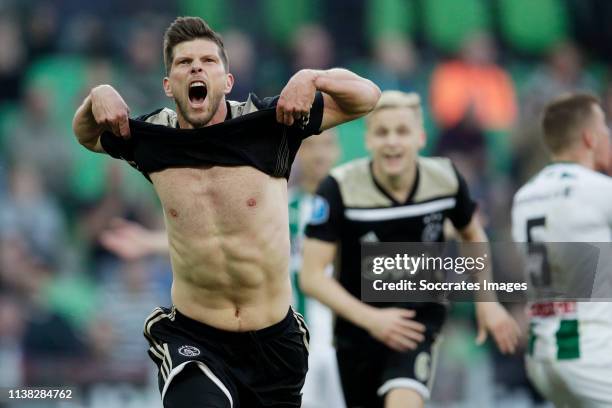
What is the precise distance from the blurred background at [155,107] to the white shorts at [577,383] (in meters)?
4.49

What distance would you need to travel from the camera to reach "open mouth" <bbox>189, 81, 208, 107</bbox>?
5.21 metres

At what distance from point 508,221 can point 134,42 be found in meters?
4.36

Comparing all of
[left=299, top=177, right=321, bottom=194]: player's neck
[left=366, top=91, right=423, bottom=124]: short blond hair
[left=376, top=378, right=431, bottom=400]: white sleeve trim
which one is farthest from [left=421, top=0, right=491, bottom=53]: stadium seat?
[left=376, top=378, right=431, bottom=400]: white sleeve trim

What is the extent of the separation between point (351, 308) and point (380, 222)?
602mm

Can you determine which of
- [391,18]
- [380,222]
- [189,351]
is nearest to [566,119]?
[380,222]

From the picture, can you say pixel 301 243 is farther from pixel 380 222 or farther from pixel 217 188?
pixel 217 188

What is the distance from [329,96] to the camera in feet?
17.6

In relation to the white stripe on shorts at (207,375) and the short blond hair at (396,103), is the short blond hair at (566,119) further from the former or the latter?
the white stripe on shorts at (207,375)

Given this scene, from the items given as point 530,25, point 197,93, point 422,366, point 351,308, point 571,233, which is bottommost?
point 422,366

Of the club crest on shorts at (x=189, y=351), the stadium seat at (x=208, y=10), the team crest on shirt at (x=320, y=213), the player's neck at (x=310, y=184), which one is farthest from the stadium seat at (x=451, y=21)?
the club crest on shorts at (x=189, y=351)

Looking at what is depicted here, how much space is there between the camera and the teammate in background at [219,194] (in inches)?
205

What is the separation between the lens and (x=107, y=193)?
12.1 meters

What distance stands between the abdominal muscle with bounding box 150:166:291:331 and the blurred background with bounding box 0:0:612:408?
5991 millimetres

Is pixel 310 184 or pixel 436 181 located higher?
pixel 310 184
